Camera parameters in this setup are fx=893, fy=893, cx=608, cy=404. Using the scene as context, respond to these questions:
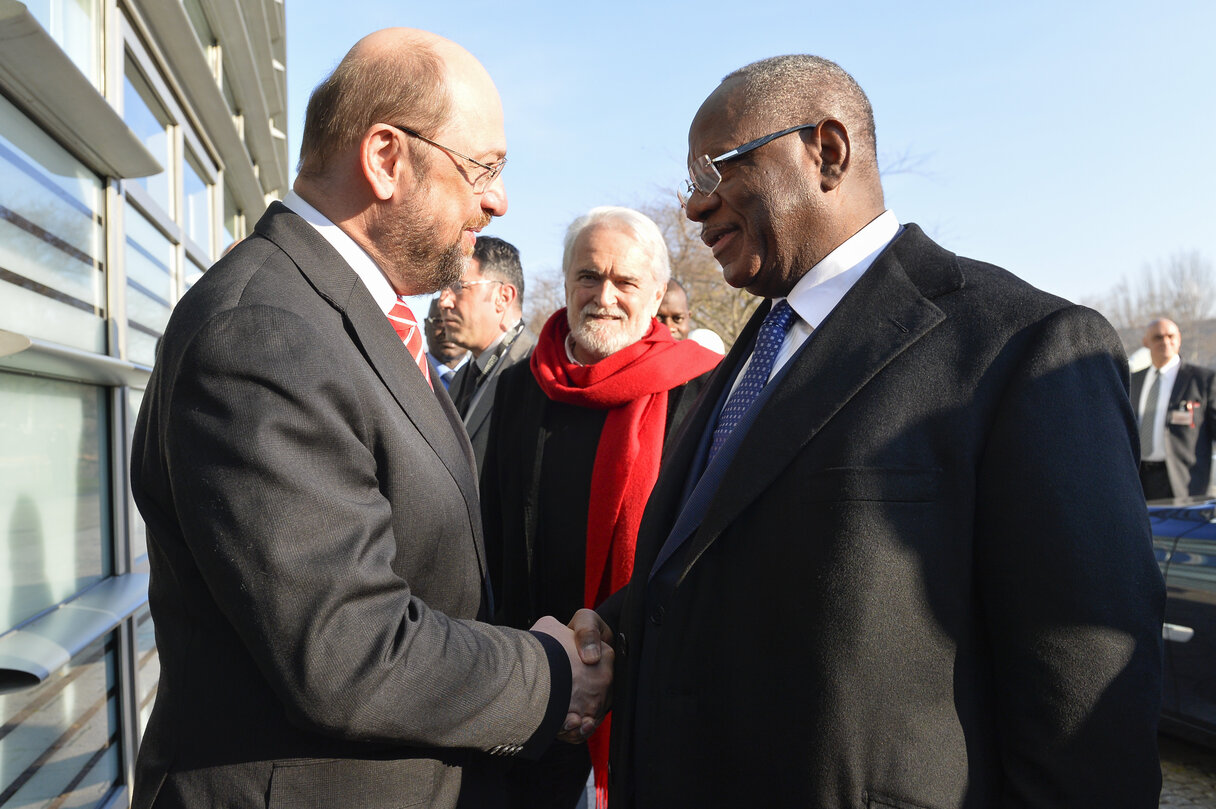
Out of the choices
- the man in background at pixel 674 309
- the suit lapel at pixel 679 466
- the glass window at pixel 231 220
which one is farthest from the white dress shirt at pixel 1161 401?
the glass window at pixel 231 220

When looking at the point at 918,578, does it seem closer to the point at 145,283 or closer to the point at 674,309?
the point at 674,309

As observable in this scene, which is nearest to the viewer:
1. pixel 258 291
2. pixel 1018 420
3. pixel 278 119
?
pixel 1018 420

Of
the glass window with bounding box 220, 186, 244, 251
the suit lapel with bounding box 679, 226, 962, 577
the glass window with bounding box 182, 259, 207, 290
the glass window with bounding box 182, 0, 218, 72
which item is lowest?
the suit lapel with bounding box 679, 226, 962, 577

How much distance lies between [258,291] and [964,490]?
4.11 feet

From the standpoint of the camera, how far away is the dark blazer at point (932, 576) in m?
1.40

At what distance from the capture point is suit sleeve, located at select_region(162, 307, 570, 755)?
140 centimetres

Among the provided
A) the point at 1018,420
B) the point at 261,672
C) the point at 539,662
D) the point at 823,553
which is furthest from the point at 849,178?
the point at 261,672

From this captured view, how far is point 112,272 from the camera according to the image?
161 inches

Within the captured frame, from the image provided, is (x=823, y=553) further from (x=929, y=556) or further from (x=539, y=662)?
(x=539, y=662)

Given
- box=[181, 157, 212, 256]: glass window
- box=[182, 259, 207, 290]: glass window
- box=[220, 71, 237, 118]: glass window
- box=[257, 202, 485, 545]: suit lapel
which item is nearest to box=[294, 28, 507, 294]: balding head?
box=[257, 202, 485, 545]: suit lapel

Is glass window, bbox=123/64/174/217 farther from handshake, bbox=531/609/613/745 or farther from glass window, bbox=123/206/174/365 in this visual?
handshake, bbox=531/609/613/745

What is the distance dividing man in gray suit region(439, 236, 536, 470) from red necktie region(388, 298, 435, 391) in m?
2.79

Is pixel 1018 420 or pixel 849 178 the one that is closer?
pixel 1018 420

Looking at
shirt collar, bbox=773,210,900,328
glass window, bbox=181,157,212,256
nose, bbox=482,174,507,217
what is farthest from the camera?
glass window, bbox=181,157,212,256
